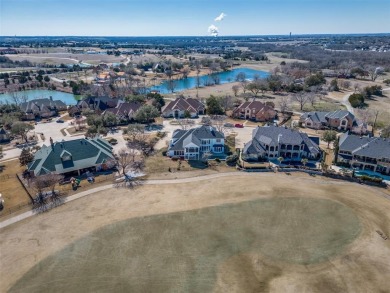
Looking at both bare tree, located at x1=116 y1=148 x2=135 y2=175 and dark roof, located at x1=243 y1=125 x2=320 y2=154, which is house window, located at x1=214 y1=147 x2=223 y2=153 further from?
bare tree, located at x1=116 y1=148 x2=135 y2=175

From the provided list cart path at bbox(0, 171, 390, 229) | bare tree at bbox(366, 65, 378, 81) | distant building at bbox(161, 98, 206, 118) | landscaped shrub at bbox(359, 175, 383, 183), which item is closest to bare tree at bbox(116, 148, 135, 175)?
cart path at bbox(0, 171, 390, 229)

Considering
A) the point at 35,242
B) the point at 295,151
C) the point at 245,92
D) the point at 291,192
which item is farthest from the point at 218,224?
the point at 245,92

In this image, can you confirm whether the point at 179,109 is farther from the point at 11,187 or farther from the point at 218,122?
the point at 11,187

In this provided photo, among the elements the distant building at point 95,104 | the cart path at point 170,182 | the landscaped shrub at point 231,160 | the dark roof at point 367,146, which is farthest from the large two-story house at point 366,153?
the distant building at point 95,104

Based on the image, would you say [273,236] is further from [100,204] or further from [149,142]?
[149,142]

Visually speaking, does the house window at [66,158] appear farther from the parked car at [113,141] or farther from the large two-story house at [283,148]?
the large two-story house at [283,148]
